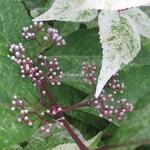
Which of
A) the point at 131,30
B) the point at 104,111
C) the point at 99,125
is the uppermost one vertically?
the point at 131,30

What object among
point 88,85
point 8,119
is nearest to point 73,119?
point 88,85

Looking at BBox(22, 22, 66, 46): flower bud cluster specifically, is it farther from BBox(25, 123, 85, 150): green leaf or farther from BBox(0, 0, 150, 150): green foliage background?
BBox(25, 123, 85, 150): green leaf

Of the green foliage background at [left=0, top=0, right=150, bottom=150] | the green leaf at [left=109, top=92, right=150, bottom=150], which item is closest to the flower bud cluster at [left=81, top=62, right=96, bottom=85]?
the green foliage background at [left=0, top=0, right=150, bottom=150]

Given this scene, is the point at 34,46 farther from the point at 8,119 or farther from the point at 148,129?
the point at 148,129

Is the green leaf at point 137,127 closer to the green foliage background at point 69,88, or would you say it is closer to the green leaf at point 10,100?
the green foliage background at point 69,88

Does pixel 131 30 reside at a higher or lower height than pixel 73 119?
higher

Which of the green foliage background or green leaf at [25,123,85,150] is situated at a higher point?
the green foliage background

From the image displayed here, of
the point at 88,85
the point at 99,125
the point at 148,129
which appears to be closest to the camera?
the point at 148,129

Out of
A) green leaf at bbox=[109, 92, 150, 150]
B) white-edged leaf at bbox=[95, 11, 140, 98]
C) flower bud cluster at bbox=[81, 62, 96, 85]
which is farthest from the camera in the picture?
flower bud cluster at bbox=[81, 62, 96, 85]
